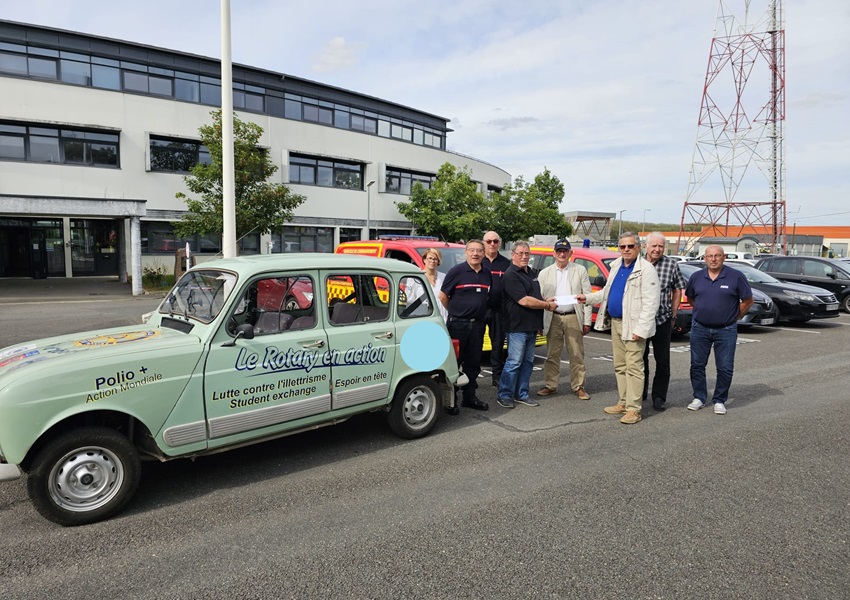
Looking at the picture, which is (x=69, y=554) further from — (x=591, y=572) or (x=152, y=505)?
(x=591, y=572)

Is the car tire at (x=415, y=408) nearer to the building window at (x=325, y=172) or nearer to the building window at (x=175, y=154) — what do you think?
the building window at (x=175, y=154)

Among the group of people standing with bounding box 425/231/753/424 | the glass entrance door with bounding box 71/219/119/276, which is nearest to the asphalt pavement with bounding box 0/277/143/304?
the glass entrance door with bounding box 71/219/119/276

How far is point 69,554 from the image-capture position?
3.26 metres

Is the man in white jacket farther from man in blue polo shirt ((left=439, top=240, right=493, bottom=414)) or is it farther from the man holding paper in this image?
man in blue polo shirt ((left=439, top=240, right=493, bottom=414))

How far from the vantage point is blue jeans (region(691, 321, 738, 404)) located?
20.6 feet

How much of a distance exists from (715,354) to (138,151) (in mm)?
25014

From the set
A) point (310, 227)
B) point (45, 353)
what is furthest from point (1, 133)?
point (45, 353)

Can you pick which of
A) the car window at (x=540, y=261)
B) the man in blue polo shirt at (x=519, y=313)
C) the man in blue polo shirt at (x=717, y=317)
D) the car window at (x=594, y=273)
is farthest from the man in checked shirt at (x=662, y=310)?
the car window at (x=540, y=261)

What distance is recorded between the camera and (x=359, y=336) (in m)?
4.77

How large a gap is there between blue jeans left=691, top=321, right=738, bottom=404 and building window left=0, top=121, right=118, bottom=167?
81.5ft

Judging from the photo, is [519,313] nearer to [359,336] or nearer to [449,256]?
[359,336]

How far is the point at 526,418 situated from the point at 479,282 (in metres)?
1.59

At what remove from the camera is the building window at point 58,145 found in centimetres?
2183

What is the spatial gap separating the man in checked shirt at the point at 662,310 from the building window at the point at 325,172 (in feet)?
84.0
